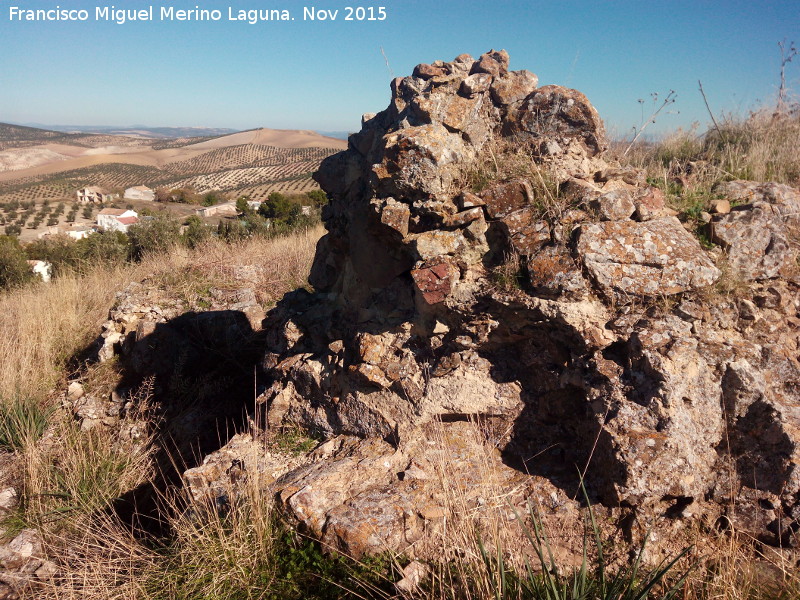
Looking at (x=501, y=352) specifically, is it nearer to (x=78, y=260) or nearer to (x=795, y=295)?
(x=795, y=295)

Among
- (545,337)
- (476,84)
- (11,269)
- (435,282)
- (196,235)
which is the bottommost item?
(11,269)

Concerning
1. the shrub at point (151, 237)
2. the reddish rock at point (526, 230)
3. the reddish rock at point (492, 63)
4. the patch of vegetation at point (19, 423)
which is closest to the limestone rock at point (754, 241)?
the reddish rock at point (526, 230)

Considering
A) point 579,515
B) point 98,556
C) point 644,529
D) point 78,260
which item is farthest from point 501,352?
point 78,260

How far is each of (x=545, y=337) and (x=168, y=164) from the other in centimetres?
10004

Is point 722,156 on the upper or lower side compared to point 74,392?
upper

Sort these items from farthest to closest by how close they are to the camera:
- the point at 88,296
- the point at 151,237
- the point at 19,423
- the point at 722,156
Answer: the point at 151,237 < the point at 88,296 < the point at 722,156 < the point at 19,423

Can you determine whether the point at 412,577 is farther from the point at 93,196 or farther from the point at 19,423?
the point at 93,196

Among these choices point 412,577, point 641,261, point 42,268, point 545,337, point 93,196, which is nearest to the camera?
point 412,577

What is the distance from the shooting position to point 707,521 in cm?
297

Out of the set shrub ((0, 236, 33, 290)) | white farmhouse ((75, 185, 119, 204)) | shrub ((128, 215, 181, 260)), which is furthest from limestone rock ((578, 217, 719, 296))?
white farmhouse ((75, 185, 119, 204))

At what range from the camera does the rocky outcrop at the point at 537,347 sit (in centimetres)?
300

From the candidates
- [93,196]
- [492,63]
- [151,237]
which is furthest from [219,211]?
[93,196]

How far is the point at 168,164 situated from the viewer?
90562 mm

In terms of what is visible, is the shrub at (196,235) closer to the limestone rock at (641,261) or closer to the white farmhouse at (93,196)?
the limestone rock at (641,261)
